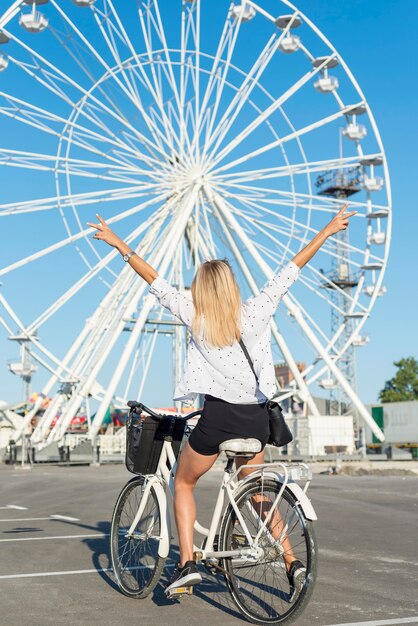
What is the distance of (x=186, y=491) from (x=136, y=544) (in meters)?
0.75

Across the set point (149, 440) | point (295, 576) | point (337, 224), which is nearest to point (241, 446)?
point (295, 576)

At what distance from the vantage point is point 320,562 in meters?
6.28

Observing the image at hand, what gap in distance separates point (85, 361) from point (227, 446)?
1111 inches

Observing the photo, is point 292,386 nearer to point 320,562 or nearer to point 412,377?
point 320,562

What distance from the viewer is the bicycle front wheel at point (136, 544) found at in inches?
194

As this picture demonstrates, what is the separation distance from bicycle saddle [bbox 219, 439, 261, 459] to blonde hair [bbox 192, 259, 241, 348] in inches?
18.6

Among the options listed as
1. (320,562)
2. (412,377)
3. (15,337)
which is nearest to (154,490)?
(320,562)

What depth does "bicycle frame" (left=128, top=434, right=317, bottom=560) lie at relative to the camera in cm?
422

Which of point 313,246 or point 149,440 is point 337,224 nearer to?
point 313,246

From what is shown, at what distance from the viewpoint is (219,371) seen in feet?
14.8

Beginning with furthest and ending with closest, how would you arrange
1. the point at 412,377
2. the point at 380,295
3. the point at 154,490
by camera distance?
1. the point at 412,377
2. the point at 380,295
3. the point at 154,490

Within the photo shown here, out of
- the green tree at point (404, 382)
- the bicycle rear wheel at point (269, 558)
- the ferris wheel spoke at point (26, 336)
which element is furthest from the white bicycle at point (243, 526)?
the green tree at point (404, 382)

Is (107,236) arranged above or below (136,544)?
above

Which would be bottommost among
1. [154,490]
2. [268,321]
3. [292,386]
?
[154,490]
